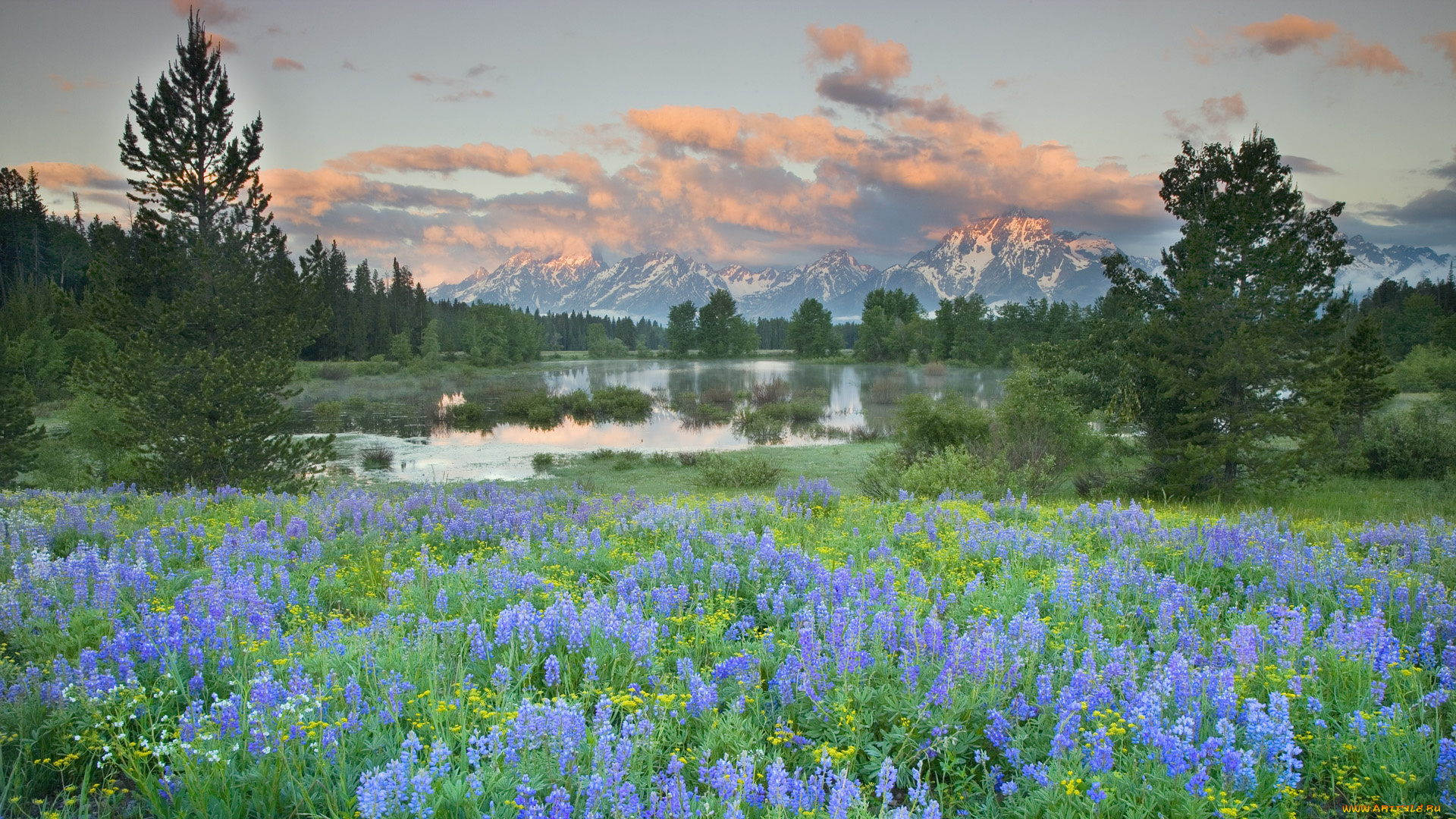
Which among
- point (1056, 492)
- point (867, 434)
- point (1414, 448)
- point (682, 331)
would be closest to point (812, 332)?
point (682, 331)

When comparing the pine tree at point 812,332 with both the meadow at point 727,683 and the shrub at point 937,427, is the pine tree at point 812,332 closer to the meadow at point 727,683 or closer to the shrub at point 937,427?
the shrub at point 937,427

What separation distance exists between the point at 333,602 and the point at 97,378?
1657 centimetres

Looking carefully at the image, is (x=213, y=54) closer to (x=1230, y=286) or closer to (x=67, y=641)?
(x=67, y=641)

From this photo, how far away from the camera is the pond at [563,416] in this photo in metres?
31.5

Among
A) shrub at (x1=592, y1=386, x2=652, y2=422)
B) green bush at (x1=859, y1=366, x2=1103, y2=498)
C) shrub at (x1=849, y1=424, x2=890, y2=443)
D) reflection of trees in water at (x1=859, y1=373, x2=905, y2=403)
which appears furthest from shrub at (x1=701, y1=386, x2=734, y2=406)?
green bush at (x1=859, y1=366, x2=1103, y2=498)

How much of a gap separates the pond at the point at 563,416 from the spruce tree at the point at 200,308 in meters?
5.13

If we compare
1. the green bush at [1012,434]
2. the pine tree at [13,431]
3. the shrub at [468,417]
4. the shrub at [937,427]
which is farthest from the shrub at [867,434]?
the pine tree at [13,431]

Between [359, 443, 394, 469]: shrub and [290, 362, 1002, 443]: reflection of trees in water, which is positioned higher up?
[290, 362, 1002, 443]: reflection of trees in water

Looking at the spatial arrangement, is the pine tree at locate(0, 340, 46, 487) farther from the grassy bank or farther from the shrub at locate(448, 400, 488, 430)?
the shrub at locate(448, 400, 488, 430)

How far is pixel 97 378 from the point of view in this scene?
1717cm

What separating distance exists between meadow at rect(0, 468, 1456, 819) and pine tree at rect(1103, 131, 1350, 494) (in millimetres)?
10163

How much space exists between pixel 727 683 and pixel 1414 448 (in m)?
24.2

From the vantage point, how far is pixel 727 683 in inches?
167

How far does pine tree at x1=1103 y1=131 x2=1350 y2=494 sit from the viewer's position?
1572cm
